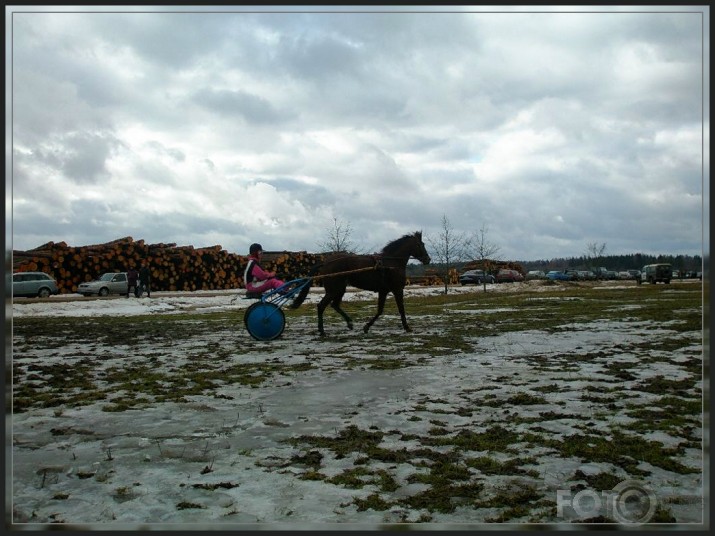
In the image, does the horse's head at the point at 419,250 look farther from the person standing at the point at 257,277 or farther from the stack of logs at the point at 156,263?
the stack of logs at the point at 156,263

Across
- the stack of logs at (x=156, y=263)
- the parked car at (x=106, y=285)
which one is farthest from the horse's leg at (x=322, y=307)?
the parked car at (x=106, y=285)

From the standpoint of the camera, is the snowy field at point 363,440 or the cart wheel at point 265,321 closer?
the snowy field at point 363,440

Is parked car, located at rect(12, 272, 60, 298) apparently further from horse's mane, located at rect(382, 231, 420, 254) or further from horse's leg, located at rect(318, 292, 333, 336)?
horse's mane, located at rect(382, 231, 420, 254)

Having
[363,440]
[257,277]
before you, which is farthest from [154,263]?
[363,440]

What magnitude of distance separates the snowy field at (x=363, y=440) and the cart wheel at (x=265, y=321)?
1.37 meters

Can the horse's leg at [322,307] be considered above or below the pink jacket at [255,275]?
below

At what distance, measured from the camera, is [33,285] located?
1131 inches

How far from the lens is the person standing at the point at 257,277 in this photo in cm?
1115

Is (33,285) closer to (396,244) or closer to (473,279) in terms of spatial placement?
(396,244)

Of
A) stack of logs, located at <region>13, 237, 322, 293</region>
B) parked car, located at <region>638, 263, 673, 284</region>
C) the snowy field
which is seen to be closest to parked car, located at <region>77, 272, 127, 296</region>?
stack of logs, located at <region>13, 237, 322, 293</region>

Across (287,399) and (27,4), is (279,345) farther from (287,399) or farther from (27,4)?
(27,4)

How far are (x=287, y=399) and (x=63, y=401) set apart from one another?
2.36m

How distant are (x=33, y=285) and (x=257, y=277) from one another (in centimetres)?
2275

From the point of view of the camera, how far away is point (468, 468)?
12.7 feet
